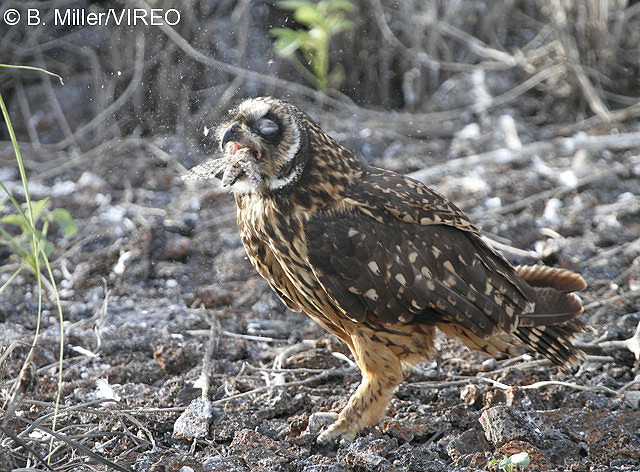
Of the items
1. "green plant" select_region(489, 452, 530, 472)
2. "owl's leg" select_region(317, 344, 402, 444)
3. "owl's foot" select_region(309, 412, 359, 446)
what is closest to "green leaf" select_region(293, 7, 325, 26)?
"owl's leg" select_region(317, 344, 402, 444)

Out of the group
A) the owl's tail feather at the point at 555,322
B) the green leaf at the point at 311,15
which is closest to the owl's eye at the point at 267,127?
the owl's tail feather at the point at 555,322

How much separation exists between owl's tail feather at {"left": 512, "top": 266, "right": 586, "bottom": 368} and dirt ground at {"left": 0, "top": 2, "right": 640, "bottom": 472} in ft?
0.56

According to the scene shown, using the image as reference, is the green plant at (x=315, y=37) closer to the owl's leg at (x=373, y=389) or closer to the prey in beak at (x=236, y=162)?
the prey in beak at (x=236, y=162)

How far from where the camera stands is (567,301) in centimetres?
335

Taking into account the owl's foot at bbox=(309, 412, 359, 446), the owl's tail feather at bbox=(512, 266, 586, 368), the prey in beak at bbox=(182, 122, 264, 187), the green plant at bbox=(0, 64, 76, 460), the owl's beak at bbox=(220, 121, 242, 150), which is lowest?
the owl's foot at bbox=(309, 412, 359, 446)

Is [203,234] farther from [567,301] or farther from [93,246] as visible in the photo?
[567,301]

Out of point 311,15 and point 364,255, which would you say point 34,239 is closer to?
point 364,255

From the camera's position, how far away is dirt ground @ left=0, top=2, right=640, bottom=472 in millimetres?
2979

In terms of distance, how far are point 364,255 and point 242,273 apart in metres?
1.80

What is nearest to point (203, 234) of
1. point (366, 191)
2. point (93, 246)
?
point (93, 246)

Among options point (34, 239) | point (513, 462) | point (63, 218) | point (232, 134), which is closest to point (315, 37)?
point (63, 218)

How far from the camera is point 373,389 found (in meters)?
3.19

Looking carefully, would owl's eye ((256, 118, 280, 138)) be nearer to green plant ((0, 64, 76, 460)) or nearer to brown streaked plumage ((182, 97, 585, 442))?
brown streaked plumage ((182, 97, 585, 442))

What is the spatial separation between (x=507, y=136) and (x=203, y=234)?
269 cm
